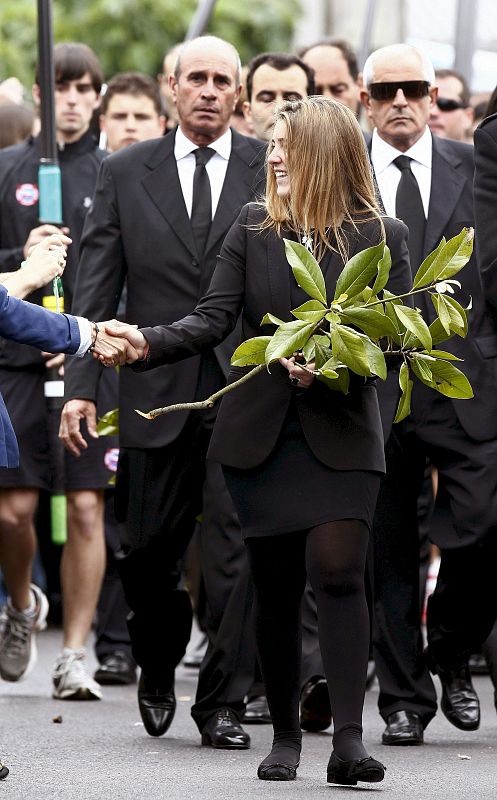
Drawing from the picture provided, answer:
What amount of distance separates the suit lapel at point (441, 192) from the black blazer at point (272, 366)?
3.25 ft

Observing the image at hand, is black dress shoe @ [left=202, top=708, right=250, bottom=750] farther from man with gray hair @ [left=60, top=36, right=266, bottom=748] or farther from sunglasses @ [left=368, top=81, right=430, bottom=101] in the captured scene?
sunglasses @ [left=368, top=81, right=430, bottom=101]

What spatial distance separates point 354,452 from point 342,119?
108 centimetres

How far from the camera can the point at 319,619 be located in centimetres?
635

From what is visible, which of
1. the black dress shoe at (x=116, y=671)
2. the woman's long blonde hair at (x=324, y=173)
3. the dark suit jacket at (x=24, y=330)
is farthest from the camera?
the black dress shoe at (x=116, y=671)

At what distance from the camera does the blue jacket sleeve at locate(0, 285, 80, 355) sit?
6438 mm

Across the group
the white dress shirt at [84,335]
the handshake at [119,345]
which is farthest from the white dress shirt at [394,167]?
the white dress shirt at [84,335]

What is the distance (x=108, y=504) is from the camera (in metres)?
10.9

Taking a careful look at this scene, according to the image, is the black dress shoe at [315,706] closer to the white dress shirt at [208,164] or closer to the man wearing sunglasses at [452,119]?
the white dress shirt at [208,164]

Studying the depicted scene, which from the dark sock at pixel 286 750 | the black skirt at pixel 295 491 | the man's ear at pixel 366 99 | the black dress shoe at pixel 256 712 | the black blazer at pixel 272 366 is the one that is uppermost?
the man's ear at pixel 366 99

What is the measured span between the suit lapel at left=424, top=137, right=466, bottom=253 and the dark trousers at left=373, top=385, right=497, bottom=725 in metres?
0.59

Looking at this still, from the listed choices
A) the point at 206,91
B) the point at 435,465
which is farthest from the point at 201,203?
the point at 435,465

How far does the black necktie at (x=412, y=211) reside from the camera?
771cm

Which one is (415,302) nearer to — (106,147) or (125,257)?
(125,257)

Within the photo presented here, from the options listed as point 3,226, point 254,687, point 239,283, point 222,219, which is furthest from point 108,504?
point 239,283
